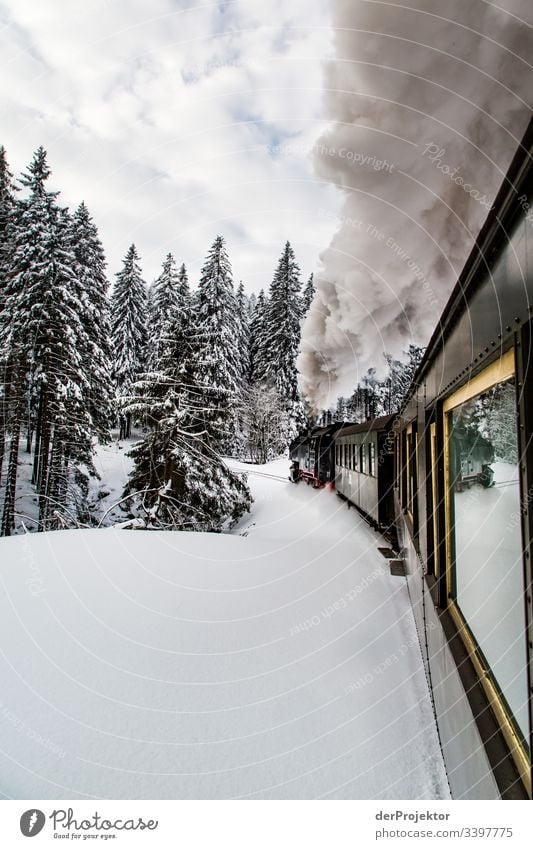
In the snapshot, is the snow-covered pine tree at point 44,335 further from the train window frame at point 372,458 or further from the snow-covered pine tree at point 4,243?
the train window frame at point 372,458

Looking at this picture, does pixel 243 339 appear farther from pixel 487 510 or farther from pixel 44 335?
pixel 487 510

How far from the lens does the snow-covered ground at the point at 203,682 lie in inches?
92.7

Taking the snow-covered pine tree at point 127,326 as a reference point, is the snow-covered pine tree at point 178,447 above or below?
below

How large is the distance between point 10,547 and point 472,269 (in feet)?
24.1

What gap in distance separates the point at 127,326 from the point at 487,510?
25383 millimetres

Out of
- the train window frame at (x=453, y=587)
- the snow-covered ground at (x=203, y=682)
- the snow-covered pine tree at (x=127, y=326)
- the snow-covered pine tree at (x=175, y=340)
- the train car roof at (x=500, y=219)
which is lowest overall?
the snow-covered ground at (x=203, y=682)

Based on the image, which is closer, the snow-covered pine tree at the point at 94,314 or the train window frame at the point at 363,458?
the train window frame at the point at 363,458

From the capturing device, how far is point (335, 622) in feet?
15.0

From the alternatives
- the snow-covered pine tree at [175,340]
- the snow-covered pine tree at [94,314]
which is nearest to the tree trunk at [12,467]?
the snow-covered pine tree at [94,314]

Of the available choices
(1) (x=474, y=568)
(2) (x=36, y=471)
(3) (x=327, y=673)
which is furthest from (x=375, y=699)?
(2) (x=36, y=471)

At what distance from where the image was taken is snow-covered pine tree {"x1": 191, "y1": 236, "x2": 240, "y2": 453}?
514 inches

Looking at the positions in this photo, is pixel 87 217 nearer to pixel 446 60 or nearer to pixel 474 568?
pixel 446 60
